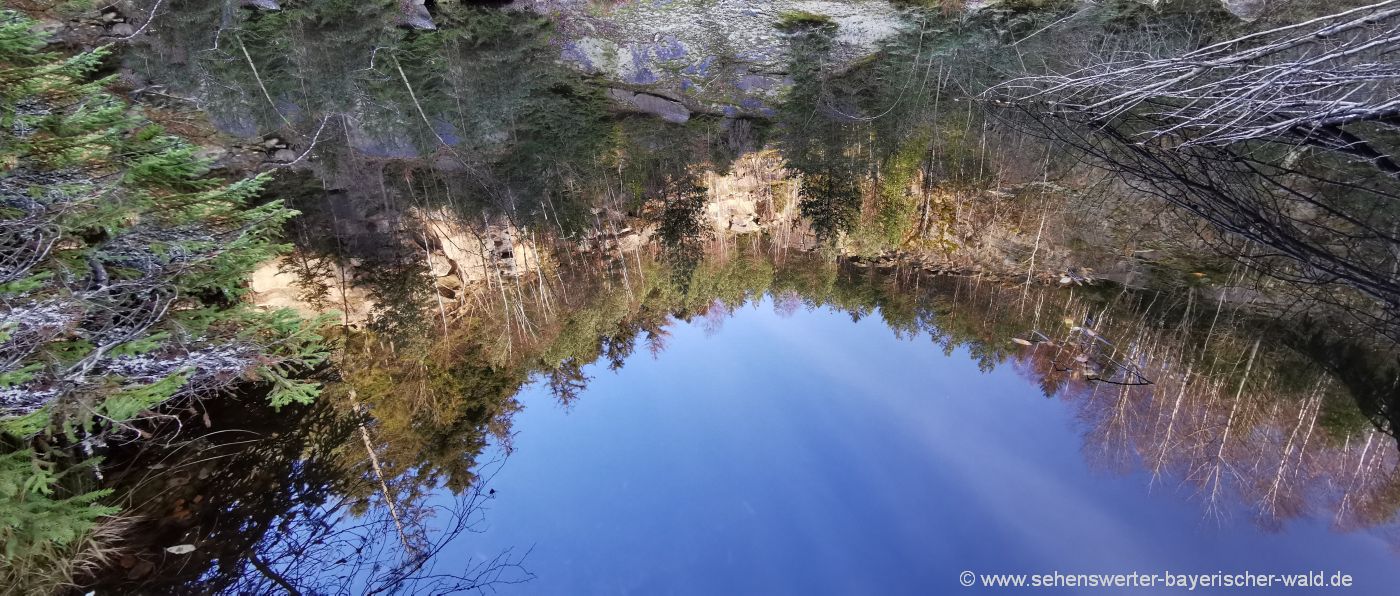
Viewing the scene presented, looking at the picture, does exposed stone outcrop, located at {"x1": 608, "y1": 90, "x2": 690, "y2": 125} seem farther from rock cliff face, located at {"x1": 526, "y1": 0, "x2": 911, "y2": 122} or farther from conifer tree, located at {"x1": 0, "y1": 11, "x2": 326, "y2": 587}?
conifer tree, located at {"x1": 0, "y1": 11, "x2": 326, "y2": 587}

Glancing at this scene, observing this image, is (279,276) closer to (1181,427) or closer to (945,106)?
(1181,427)

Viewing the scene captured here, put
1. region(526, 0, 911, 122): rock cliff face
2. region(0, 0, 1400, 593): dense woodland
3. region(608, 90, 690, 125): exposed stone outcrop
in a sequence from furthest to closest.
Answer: region(526, 0, 911, 122): rock cliff face, region(608, 90, 690, 125): exposed stone outcrop, region(0, 0, 1400, 593): dense woodland

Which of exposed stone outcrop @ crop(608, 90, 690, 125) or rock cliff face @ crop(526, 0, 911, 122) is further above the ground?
rock cliff face @ crop(526, 0, 911, 122)

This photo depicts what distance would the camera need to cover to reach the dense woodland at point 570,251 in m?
3.42

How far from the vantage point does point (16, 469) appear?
10.0 feet

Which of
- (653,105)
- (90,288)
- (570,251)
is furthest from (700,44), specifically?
(90,288)

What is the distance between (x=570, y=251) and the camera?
6395 mm

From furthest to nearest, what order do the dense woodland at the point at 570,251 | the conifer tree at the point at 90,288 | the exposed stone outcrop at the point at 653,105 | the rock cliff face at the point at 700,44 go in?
the rock cliff face at the point at 700,44 < the exposed stone outcrop at the point at 653,105 < the dense woodland at the point at 570,251 < the conifer tree at the point at 90,288

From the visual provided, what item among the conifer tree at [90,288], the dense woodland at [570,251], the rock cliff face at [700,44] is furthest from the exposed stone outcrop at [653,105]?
the conifer tree at [90,288]

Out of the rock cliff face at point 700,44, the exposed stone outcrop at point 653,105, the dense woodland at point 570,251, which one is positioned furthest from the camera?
the rock cliff face at point 700,44

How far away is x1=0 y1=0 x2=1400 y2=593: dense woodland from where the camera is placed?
3.42 meters

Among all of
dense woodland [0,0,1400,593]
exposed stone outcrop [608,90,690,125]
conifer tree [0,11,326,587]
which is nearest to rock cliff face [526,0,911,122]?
exposed stone outcrop [608,90,690,125]

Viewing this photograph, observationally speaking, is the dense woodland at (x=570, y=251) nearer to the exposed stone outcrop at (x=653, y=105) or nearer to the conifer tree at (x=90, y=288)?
the conifer tree at (x=90, y=288)

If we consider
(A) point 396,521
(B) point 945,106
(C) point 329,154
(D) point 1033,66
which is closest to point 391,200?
(C) point 329,154
